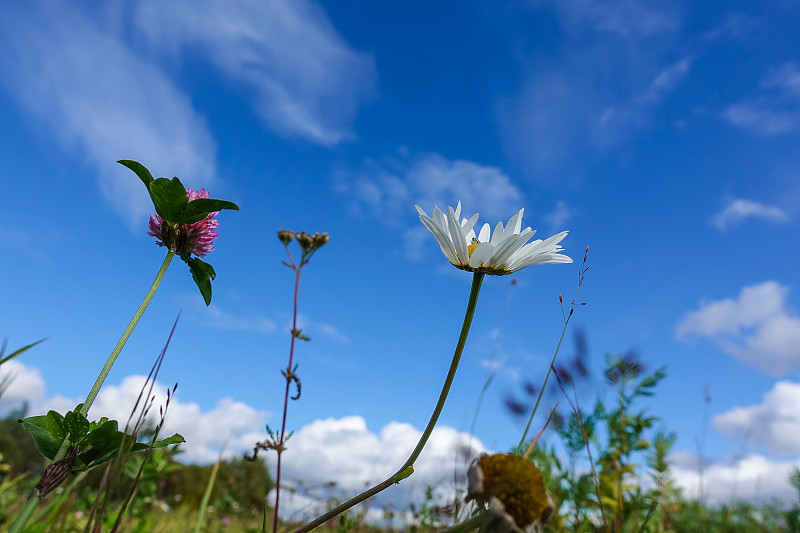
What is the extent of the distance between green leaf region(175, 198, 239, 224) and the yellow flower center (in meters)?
1.16

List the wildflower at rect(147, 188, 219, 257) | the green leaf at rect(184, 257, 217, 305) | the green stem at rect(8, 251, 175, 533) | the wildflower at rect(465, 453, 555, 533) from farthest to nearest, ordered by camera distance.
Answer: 1. the green leaf at rect(184, 257, 217, 305)
2. the wildflower at rect(147, 188, 219, 257)
3. the green stem at rect(8, 251, 175, 533)
4. the wildflower at rect(465, 453, 555, 533)

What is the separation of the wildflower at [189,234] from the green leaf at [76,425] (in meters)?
0.64

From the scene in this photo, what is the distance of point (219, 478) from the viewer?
52.8ft

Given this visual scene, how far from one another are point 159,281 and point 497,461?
4.06ft

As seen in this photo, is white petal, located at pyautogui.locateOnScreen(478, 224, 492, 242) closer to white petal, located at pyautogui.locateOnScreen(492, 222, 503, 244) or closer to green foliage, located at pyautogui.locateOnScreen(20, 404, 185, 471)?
white petal, located at pyautogui.locateOnScreen(492, 222, 503, 244)

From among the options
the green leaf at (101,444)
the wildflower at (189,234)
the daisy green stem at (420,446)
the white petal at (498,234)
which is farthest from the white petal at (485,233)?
the green leaf at (101,444)

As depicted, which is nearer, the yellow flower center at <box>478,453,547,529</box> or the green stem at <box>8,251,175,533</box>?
the yellow flower center at <box>478,453,547,529</box>

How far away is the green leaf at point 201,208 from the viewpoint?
1.78 m

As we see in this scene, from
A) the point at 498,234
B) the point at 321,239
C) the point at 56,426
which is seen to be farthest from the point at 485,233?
the point at 56,426

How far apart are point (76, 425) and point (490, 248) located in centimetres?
134

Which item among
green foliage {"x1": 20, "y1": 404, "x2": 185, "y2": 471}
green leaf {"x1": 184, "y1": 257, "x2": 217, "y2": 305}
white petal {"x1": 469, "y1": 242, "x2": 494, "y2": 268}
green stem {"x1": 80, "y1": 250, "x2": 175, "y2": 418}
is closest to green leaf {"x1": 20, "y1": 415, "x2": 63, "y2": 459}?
green foliage {"x1": 20, "y1": 404, "x2": 185, "y2": 471}

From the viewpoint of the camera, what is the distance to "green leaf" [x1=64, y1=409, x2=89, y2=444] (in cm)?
149

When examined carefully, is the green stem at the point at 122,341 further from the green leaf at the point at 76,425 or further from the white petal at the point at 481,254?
the white petal at the point at 481,254

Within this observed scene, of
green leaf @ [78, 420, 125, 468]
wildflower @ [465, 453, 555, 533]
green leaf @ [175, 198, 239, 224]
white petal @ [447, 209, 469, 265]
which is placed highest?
green leaf @ [175, 198, 239, 224]
